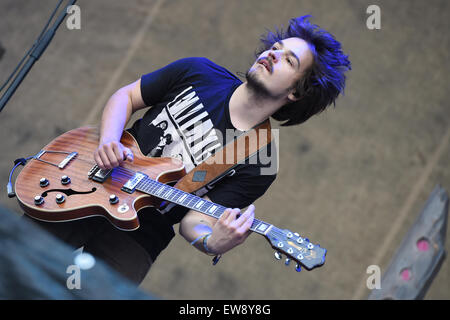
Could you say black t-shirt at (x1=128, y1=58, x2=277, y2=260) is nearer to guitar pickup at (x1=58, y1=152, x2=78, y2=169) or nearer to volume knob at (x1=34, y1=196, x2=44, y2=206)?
guitar pickup at (x1=58, y1=152, x2=78, y2=169)

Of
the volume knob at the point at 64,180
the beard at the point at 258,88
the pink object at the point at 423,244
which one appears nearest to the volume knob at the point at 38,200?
the volume knob at the point at 64,180

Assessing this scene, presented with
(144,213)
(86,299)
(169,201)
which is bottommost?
(144,213)

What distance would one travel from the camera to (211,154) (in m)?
2.03

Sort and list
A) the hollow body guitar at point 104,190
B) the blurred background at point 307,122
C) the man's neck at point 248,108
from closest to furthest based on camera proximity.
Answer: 1. the hollow body guitar at point 104,190
2. the man's neck at point 248,108
3. the blurred background at point 307,122

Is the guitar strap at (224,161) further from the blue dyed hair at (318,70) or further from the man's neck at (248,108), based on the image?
the blue dyed hair at (318,70)

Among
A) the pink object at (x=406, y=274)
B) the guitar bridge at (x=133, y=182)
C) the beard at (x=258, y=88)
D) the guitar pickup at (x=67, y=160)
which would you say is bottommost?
the pink object at (x=406, y=274)

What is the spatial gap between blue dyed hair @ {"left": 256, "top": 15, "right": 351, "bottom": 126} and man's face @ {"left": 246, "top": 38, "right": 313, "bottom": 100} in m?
0.04

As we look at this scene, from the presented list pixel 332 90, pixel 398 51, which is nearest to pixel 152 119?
pixel 332 90

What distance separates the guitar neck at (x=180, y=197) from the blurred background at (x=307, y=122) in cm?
204

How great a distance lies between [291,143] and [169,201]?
251 centimetres

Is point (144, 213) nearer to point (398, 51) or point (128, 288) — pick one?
point (128, 288)

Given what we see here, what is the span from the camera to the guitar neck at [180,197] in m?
1.86

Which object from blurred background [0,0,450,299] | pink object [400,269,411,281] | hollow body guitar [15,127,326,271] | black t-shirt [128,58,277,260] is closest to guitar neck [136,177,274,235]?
hollow body guitar [15,127,326,271]

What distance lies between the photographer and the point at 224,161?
6.61 feet
